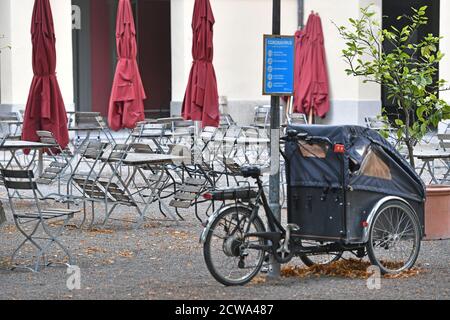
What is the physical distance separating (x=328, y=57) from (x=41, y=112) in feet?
30.2

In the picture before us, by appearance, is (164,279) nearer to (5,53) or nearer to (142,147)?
(142,147)

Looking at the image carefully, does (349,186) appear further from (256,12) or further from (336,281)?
(256,12)

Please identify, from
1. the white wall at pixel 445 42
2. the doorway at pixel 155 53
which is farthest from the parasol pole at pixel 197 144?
the doorway at pixel 155 53

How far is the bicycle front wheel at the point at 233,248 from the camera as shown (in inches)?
298

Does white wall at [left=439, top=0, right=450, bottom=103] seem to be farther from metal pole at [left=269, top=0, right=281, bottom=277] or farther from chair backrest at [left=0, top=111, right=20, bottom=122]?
metal pole at [left=269, top=0, right=281, bottom=277]

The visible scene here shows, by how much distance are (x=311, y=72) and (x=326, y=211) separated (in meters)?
13.1

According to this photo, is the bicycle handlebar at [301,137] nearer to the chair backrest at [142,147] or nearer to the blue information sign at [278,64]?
the blue information sign at [278,64]

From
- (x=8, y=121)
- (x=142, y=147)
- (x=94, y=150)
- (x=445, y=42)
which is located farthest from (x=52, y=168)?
(x=445, y=42)

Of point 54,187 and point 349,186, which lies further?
point 54,187

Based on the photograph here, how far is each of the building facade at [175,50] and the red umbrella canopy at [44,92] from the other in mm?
5795

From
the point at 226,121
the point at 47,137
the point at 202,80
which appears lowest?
the point at 226,121

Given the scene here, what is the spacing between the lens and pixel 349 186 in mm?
7973

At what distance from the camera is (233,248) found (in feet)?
25.1
